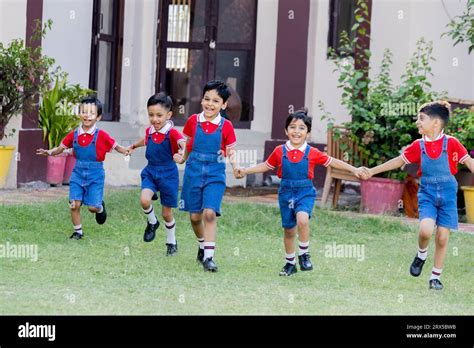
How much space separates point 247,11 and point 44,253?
264 inches

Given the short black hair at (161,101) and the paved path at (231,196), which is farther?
the paved path at (231,196)

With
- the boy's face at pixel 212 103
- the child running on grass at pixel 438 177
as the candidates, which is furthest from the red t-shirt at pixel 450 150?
the boy's face at pixel 212 103

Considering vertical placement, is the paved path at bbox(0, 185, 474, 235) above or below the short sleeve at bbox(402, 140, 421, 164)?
below

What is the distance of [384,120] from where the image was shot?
12117 millimetres

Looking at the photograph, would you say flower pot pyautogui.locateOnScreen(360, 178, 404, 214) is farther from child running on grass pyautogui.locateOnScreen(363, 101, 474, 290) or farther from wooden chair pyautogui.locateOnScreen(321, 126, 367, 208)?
child running on grass pyautogui.locateOnScreen(363, 101, 474, 290)

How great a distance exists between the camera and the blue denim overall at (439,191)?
7.72 metres

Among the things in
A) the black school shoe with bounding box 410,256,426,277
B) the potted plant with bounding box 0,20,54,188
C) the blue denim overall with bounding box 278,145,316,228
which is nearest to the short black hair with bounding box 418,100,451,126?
the blue denim overall with bounding box 278,145,316,228

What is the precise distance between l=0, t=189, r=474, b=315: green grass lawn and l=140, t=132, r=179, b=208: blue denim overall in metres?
0.49

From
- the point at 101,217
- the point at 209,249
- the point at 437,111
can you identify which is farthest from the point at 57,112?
the point at 437,111

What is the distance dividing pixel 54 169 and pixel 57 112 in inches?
26.1

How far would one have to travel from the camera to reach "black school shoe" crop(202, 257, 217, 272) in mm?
8031

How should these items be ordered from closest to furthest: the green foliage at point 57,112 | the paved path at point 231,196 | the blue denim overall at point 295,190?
the blue denim overall at point 295,190 < the paved path at point 231,196 < the green foliage at point 57,112

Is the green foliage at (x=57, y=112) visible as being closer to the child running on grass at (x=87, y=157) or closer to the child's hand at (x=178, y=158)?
the child running on grass at (x=87, y=157)
